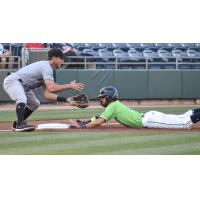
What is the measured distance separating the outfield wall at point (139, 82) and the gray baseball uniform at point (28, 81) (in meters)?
0.06

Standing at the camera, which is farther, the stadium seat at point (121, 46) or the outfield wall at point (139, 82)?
the outfield wall at point (139, 82)

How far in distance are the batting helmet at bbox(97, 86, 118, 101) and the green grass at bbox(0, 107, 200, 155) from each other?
0.62 feet

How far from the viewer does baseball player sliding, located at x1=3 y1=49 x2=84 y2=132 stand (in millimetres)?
6371

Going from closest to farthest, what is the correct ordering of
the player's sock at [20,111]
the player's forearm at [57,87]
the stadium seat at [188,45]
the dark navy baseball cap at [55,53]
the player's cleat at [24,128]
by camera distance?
1. the stadium seat at [188,45]
2. the dark navy baseball cap at [55,53]
3. the player's forearm at [57,87]
4. the player's sock at [20,111]
5. the player's cleat at [24,128]

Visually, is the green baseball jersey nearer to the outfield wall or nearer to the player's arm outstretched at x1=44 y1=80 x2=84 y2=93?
the outfield wall

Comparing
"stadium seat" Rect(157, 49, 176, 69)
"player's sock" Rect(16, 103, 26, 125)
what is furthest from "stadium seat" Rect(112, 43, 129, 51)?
"player's sock" Rect(16, 103, 26, 125)

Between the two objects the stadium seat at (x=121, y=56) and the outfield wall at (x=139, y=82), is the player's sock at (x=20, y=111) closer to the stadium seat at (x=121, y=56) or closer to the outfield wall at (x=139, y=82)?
the outfield wall at (x=139, y=82)

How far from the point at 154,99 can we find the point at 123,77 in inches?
12.3

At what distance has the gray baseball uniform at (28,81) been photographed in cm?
656

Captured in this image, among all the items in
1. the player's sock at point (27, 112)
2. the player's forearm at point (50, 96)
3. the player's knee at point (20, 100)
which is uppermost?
the player's forearm at point (50, 96)

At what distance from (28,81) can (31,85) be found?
57 mm

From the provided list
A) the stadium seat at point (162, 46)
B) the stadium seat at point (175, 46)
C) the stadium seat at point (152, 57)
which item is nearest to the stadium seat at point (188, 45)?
the stadium seat at point (175, 46)
